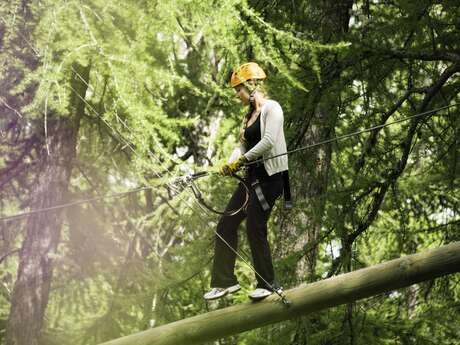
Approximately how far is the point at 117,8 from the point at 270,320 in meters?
2.94

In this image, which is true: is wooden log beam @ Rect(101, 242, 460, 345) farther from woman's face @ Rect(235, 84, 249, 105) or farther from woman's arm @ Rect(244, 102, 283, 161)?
woman's face @ Rect(235, 84, 249, 105)

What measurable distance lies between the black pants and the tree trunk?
2933mm

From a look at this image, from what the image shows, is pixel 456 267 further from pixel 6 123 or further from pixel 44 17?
pixel 6 123

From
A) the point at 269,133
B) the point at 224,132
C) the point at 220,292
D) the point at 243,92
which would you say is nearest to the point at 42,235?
the point at 224,132

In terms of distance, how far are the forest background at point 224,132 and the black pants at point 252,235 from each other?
289 mm

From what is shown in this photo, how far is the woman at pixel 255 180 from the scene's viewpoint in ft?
17.3

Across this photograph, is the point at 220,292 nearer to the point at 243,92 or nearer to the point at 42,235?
the point at 243,92

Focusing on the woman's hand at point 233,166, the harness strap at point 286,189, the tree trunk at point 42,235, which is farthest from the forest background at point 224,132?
the woman's hand at point 233,166

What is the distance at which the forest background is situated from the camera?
6398mm

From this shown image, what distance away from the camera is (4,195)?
967 centimetres

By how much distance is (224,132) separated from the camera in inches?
335

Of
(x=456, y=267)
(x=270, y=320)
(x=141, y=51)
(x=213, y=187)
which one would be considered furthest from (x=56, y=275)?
(x=456, y=267)

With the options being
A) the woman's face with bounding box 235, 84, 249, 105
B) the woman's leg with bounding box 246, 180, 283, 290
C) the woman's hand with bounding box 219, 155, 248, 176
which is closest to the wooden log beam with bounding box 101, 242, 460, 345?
the woman's leg with bounding box 246, 180, 283, 290

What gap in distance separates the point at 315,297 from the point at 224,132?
136 inches
